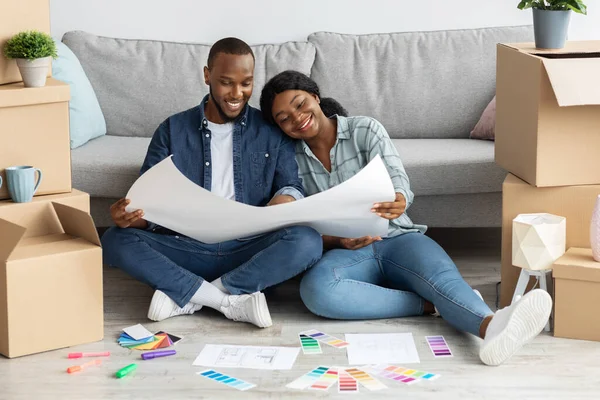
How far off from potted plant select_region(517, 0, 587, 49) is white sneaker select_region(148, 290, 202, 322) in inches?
50.2

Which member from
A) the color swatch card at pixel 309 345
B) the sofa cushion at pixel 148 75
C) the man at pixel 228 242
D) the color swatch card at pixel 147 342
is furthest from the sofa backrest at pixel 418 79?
the color swatch card at pixel 147 342

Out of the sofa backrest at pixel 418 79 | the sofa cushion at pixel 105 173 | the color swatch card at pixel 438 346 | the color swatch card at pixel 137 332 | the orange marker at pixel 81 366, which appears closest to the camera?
the orange marker at pixel 81 366

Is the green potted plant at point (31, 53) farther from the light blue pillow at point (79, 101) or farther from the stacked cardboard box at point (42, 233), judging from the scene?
the light blue pillow at point (79, 101)

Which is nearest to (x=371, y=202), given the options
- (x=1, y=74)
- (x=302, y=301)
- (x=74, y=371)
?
(x=302, y=301)

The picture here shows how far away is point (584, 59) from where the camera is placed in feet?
8.05

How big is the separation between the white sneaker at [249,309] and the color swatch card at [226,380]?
31cm

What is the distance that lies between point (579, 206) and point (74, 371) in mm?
1436

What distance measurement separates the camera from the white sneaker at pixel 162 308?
2600 millimetres

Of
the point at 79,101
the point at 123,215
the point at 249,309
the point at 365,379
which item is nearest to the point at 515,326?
the point at 365,379

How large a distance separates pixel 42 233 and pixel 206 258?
49 centimetres

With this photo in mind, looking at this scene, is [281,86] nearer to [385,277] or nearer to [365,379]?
[385,277]

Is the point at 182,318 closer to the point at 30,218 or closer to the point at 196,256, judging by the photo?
the point at 196,256

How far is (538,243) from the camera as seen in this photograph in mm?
2482

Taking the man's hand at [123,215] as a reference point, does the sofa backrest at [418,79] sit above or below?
above
